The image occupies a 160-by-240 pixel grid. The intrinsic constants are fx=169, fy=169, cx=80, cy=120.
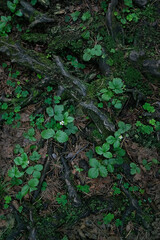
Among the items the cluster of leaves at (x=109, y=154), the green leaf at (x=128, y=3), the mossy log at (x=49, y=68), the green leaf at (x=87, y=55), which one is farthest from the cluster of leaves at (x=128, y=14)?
the cluster of leaves at (x=109, y=154)

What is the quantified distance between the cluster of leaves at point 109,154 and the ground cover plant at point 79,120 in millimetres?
15

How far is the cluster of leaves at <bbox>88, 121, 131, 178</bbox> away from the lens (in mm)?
2541

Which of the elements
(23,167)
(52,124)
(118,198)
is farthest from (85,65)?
(118,198)

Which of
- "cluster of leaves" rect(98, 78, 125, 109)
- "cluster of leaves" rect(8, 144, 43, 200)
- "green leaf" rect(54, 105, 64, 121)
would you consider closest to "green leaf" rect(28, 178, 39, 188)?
"cluster of leaves" rect(8, 144, 43, 200)

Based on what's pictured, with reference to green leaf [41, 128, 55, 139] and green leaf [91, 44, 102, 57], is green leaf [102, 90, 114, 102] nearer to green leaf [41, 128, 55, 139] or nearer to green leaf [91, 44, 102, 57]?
green leaf [91, 44, 102, 57]

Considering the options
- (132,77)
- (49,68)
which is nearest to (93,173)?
(132,77)

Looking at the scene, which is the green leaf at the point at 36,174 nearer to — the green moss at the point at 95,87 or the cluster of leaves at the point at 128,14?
the green moss at the point at 95,87

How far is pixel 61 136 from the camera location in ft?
8.83

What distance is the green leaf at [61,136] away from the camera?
2.67m

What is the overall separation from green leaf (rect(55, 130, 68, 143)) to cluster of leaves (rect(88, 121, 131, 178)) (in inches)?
20.2

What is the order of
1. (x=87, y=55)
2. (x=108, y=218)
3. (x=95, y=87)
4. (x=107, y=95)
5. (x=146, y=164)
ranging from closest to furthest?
(x=108, y=218)
(x=146, y=164)
(x=107, y=95)
(x=95, y=87)
(x=87, y=55)

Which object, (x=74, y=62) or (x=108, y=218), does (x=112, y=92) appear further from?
(x=108, y=218)

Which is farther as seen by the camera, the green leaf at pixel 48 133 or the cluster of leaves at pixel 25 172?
the green leaf at pixel 48 133

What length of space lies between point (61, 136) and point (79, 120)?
19.3 inches
